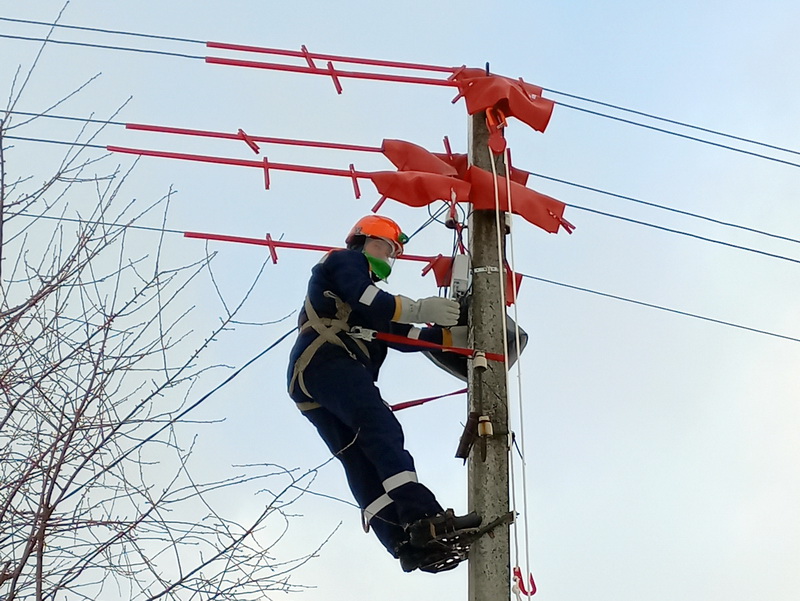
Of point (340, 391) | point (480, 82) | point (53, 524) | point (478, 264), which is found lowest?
point (53, 524)

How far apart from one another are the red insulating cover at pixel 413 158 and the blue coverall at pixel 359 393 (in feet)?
1.54

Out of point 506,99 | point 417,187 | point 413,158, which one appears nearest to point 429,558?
point 417,187

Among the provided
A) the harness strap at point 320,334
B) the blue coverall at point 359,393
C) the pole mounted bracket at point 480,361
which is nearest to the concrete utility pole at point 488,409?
the pole mounted bracket at point 480,361

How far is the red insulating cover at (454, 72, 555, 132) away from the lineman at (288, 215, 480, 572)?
0.75m

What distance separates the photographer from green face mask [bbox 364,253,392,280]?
6488mm

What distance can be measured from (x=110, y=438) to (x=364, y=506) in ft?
4.77

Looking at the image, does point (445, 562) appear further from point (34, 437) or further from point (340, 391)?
point (34, 437)

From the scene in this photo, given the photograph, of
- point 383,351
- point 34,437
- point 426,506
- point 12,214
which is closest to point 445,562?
point 426,506

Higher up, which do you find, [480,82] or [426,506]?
[480,82]

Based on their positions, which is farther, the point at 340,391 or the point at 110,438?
the point at 340,391

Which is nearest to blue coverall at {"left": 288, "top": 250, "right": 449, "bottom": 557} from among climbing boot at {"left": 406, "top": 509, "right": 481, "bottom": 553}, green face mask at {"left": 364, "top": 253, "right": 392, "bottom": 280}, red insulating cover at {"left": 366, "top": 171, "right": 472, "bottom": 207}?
climbing boot at {"left": 406, "top": 509, "right": 481, "bottom": 553}

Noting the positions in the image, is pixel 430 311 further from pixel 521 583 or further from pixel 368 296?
pixel 521 583

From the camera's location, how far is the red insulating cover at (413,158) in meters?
6.24

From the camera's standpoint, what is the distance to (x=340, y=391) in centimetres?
589
